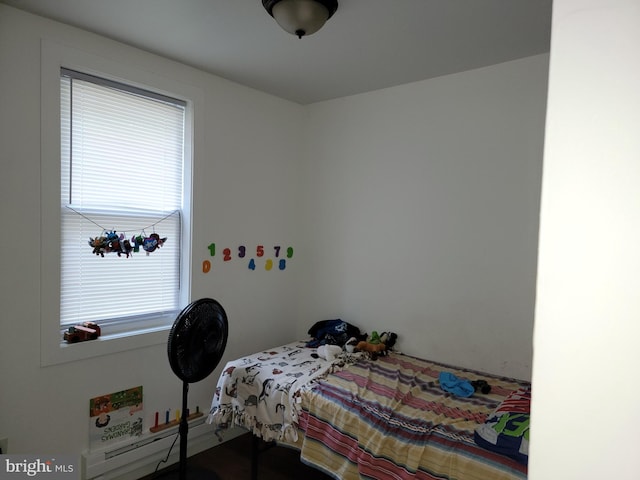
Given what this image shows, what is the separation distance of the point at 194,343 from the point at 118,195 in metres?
1.13

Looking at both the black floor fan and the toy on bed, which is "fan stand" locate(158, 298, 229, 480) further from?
the toy on bed

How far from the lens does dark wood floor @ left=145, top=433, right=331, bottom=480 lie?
2.60 metres

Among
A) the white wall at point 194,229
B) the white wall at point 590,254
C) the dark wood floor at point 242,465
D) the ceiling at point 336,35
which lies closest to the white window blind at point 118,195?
the white wall at point 194,229

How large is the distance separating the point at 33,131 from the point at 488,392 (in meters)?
2.90

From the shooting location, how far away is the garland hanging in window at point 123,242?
2422 millimetres

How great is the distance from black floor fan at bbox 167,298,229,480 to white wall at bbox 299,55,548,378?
1414mm

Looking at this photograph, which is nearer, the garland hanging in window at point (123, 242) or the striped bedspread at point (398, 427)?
the striped bedspread at point (398, 427)

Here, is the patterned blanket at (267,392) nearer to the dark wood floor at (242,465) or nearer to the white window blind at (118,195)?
the dark wood floor at (242,465)

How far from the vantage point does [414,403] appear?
2154 millimetres

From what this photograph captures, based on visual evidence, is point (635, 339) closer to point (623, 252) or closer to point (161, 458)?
point (623, 252)

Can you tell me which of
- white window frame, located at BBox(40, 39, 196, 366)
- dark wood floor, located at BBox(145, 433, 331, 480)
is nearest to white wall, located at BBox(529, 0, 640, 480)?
white window frame, located at BBox(40, 39, 196, 366)

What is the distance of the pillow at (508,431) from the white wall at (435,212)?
64cm

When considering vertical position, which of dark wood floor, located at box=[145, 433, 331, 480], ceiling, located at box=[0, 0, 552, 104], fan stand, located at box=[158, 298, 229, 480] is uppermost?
ceiling, located at box=[0, 0, 552, 104]

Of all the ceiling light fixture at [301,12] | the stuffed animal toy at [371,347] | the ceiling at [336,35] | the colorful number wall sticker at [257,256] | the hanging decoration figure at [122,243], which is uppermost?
the ceiling at [336,35]
